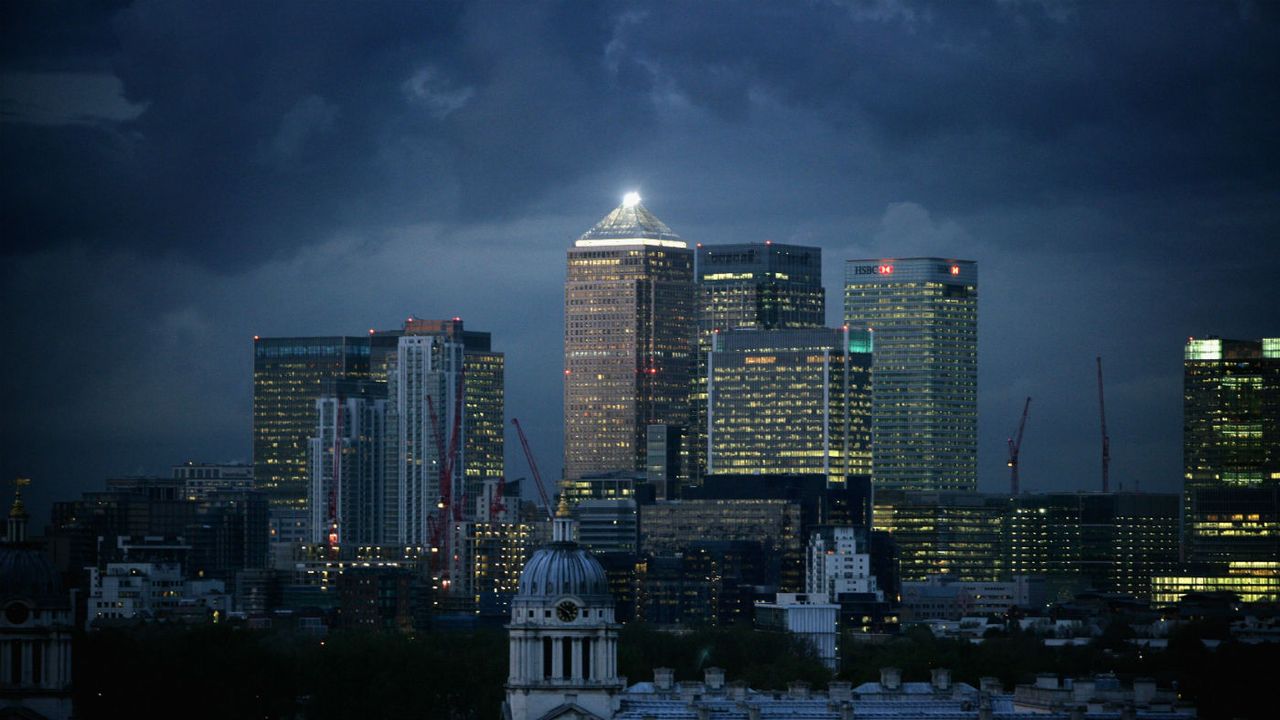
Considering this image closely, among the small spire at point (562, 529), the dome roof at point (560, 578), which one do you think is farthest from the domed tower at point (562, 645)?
the small spire at point (562, 529)

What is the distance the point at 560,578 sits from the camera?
166375 mm

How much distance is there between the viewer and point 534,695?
538 feet

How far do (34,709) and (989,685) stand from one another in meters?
52.9

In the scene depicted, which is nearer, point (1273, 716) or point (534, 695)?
point (534, 695)

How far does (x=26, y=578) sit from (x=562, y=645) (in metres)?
26.3

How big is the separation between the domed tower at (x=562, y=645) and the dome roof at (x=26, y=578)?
2241 cm

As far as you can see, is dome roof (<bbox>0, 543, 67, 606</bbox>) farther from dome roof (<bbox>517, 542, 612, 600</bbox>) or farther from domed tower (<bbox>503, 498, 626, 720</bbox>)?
dome roof (<bbox>517, 542, 612, 600</bbox>)

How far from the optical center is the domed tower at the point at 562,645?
164m

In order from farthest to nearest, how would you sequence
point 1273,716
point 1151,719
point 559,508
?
1. point 1273,716
2. point 559,508
3. point 1151,719

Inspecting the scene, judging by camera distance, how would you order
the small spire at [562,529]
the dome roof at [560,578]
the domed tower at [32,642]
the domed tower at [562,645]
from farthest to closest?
the small spire at [562,529]
the dome roof at [560,578]
the domed tower at [562,645]
the domed tower at [32,642]

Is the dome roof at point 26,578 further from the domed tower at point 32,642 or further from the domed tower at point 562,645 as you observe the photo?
the domed tower at point 562,645

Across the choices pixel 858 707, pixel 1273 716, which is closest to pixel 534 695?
pixel 858 707

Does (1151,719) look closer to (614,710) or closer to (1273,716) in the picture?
(614,710)

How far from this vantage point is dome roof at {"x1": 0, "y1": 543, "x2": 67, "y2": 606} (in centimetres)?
16088
